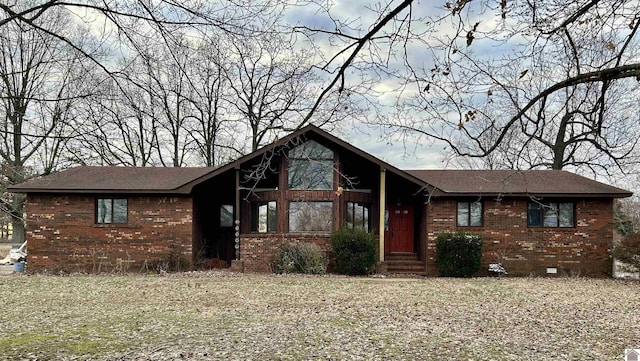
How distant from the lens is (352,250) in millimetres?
17203

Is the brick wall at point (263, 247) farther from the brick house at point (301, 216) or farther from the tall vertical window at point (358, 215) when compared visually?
the tall vertical window at point (358, 215)

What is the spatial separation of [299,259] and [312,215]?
1.61 meters

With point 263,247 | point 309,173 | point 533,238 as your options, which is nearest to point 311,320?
point 263,247

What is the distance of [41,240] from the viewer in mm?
18156

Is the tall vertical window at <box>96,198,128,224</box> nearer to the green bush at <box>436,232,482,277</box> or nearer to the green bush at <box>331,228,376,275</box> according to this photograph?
the green bush at <box>331,228,376,275</box>

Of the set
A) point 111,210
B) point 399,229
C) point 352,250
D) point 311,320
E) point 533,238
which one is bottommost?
point 311,320

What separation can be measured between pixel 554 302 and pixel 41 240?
15478 mm

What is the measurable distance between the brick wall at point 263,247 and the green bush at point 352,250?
0.63 metres

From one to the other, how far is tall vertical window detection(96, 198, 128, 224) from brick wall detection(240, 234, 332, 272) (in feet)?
13.5

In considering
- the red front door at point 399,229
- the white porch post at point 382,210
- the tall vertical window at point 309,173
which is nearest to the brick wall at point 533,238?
the white porch post at point 382,210

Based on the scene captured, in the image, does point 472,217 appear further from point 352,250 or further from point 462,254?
point 352,250

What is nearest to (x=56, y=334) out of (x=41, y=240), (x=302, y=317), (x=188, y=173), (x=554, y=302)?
(x=302, y=317)

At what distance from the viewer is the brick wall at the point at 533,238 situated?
1839 cm

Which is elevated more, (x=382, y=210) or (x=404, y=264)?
(x=382, y=210)
